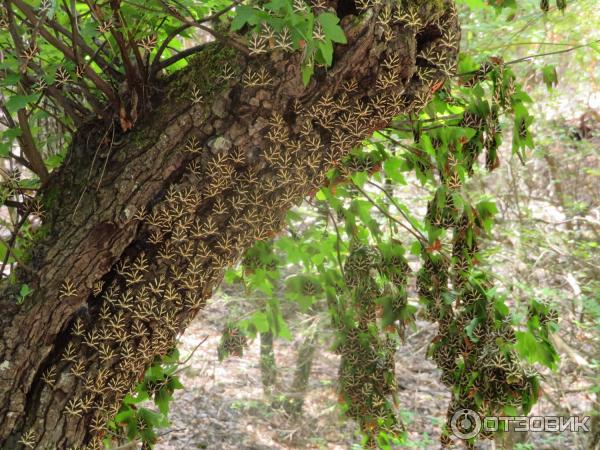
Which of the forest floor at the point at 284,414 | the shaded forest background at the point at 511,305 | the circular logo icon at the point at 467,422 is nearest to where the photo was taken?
the circular logo icon at the point at 467,422

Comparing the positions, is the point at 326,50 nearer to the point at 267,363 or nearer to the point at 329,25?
the point at 329,25

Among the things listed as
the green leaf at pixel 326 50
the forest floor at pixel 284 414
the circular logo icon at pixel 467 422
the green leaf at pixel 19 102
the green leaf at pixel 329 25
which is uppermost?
the forest floor at pixel 284 414

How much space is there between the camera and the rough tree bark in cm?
177

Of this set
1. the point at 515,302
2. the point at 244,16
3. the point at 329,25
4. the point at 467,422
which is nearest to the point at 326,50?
the point at 329,25

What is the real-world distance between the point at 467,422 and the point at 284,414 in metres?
5.80

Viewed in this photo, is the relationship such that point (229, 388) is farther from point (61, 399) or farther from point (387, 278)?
point (61, 399)

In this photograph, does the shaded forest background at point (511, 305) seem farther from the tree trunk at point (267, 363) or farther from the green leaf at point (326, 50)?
→ the green leaf at point (326, 50)

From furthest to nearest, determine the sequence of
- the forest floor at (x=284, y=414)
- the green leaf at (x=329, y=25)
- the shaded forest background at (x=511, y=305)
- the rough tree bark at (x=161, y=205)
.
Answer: the forest floor at (x=284, y=414)
the shaded forest background at (x=511, y=305)
the rough tree bark at (x=161, y=205)
the green leaf at (x=329, y=25)

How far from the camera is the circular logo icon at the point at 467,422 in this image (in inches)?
96.9

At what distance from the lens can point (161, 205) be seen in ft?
5.97

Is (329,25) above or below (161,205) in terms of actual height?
above

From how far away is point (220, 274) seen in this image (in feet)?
6.70

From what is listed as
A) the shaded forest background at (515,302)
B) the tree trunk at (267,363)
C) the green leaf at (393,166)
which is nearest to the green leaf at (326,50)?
the green leaf at (393,166)

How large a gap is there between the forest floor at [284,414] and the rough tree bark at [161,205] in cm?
480
